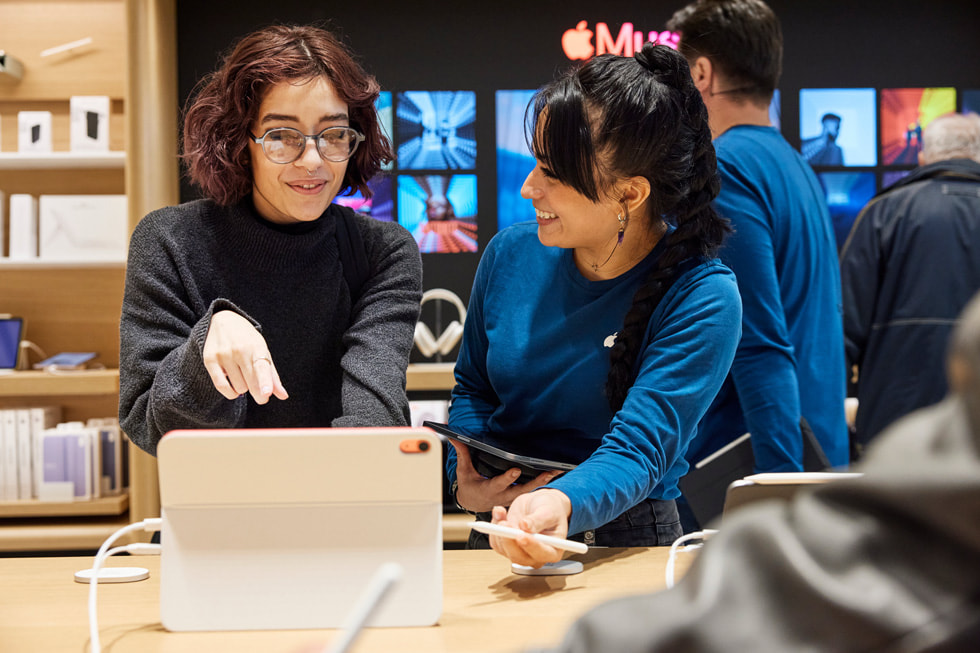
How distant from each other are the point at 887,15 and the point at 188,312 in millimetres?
4536

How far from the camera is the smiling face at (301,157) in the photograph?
5.26 feet

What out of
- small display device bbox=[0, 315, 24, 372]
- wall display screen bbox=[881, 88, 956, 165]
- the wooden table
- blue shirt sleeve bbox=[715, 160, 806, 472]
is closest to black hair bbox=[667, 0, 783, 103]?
blue shirt sleeve bbox=[715, 160, 806, 472]

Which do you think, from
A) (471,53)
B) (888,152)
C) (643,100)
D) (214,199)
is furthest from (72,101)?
(888,152)

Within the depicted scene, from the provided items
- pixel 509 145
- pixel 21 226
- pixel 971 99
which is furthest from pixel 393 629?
pixel 971 99

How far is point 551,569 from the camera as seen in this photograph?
1.25 m

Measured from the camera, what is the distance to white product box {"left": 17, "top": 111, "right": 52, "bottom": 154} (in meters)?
4.00

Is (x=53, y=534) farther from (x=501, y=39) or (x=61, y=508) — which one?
(x=501, y=39)

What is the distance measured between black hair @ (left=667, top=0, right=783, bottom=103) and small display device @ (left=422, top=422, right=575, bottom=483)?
121 cm

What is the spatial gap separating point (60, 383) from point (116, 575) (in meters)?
2.79

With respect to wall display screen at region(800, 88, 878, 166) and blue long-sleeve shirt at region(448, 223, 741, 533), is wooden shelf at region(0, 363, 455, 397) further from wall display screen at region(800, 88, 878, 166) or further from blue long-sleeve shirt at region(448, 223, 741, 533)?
wall display screen at region(800, 88, 878, 166)

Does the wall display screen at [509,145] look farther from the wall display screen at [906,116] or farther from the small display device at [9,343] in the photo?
the small display device at [9,343]

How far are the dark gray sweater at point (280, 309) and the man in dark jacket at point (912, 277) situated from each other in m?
2.02

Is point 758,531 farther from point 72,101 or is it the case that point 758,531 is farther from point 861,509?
point 72,101

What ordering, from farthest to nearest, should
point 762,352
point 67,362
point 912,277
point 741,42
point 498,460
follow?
point 67,362, point 912,277, point 741,42, point 762,352, point 498,460
